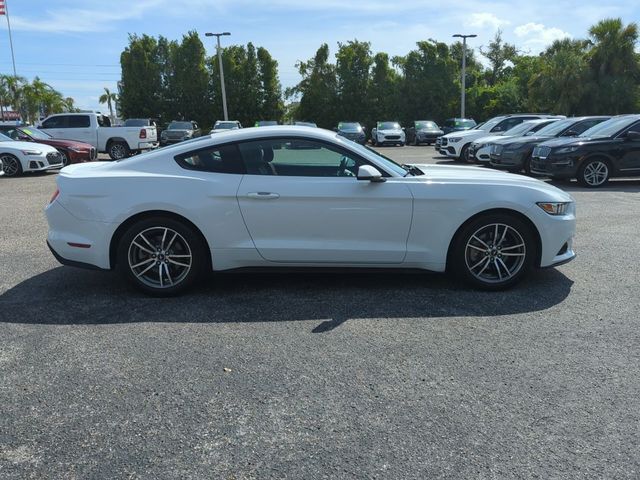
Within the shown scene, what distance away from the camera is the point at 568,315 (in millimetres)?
4336

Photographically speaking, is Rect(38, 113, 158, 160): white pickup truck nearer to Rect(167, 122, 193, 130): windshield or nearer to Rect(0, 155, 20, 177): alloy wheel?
Rect(0, 155, 20, 177): alloy wheel

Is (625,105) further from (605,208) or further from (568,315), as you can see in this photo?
(568,315)

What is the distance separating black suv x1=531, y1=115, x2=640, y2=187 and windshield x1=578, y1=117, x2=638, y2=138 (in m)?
0.01

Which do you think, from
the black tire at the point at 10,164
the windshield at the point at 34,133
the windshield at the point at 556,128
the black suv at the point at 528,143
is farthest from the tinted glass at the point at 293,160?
the windshield at the point at 34,133

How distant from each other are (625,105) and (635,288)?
31458 millimetres

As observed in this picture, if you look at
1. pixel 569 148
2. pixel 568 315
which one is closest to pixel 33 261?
pixel 568 315

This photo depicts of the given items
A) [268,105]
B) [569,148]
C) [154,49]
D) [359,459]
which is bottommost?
[359,459]

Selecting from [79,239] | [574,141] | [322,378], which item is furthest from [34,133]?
[322,378]

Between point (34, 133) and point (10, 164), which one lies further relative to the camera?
point (34, 133)

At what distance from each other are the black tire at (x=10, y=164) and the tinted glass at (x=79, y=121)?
247 inches

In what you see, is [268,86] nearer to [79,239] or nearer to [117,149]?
[117,149]

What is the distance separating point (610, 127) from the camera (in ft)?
40.4

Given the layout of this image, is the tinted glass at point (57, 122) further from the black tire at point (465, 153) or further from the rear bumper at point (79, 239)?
the rear bumper at point (79, 239)

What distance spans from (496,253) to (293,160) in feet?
6.48
